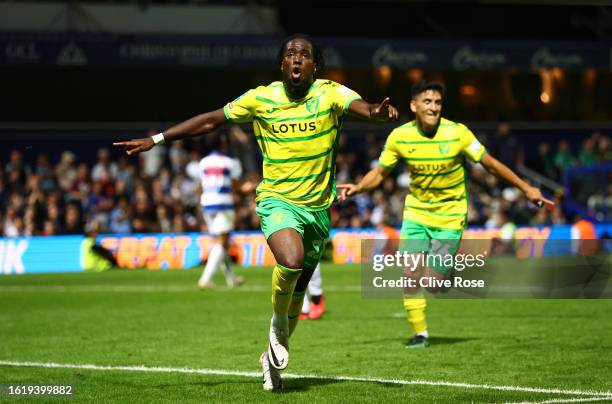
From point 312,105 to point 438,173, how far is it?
3317 millimetres

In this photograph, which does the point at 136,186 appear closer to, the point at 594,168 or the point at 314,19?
the point at 314,19

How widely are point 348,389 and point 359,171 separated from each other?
23451 millimetres

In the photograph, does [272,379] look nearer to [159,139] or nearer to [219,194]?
[159,139]

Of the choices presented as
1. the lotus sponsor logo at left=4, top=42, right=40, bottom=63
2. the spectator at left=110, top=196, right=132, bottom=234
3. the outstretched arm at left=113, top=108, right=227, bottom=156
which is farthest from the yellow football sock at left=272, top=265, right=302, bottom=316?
the lotus sponsor logo at left=4, top=42, right=40, bottom=63

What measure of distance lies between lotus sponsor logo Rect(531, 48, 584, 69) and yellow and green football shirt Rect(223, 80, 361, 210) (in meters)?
24.8

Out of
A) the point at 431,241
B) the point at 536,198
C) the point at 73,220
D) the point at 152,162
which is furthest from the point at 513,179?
the point at 152,162

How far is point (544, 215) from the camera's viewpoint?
29.3 m

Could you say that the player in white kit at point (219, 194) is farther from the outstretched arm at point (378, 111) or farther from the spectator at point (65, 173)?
the outstretched arm at point (378, 111)

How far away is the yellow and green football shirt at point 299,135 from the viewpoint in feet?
29.1

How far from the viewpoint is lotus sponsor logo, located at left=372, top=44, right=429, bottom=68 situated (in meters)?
31.4

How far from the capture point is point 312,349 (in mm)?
11320

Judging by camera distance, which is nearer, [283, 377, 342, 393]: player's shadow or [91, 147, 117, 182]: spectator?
[283, 377, 342, 393]: player's shadow

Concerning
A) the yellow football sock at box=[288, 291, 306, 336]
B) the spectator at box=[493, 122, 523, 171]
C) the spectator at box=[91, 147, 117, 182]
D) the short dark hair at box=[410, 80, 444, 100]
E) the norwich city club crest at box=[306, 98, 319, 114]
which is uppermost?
the spectator at box=[493, 122, 523, 171]

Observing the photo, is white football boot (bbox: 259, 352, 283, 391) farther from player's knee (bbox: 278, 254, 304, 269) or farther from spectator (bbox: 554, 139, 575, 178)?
spectator (bbox: 554, 139, 575, 178)
